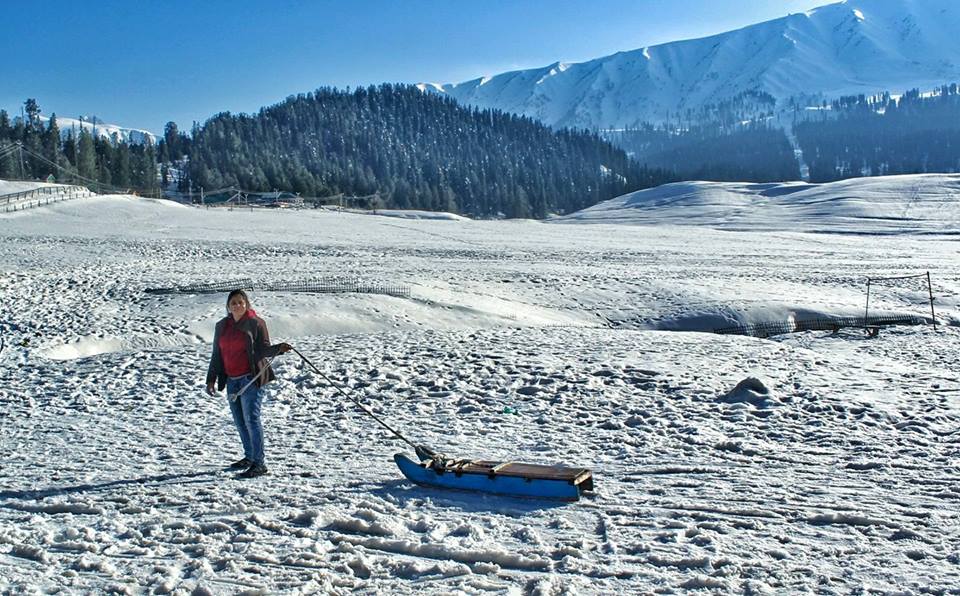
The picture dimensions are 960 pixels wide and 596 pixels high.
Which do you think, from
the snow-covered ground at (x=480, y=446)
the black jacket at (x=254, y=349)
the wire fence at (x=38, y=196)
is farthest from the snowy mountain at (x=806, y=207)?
the black jacket at (x=254, y=349)

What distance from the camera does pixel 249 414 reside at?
8.16 metres

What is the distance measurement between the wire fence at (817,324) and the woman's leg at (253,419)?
16.3 m

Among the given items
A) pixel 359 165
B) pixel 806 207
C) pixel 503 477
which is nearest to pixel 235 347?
pixel 503 477

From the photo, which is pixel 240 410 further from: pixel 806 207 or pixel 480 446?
pixel 806 207

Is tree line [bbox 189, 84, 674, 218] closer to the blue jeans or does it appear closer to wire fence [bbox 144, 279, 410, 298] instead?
wire fence [bbox 144, 279, 410, 298]

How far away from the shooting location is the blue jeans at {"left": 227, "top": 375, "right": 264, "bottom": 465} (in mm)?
8133

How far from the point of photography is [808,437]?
32.3 feet

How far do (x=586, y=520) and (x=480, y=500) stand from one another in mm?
1016

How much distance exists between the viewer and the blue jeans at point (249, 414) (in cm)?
813

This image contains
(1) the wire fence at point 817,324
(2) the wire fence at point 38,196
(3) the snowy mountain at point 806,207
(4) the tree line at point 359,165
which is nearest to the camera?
(1) the wire fence at point 817,324

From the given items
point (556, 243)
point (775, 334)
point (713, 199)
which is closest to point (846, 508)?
point (775, 334)

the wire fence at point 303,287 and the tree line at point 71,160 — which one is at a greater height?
the tree line at point 71,160

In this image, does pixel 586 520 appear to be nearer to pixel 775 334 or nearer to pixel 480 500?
pixel 480 500

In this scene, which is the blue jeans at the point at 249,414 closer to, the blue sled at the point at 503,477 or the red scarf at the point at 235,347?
→ the red scarf at the point at 235,347
